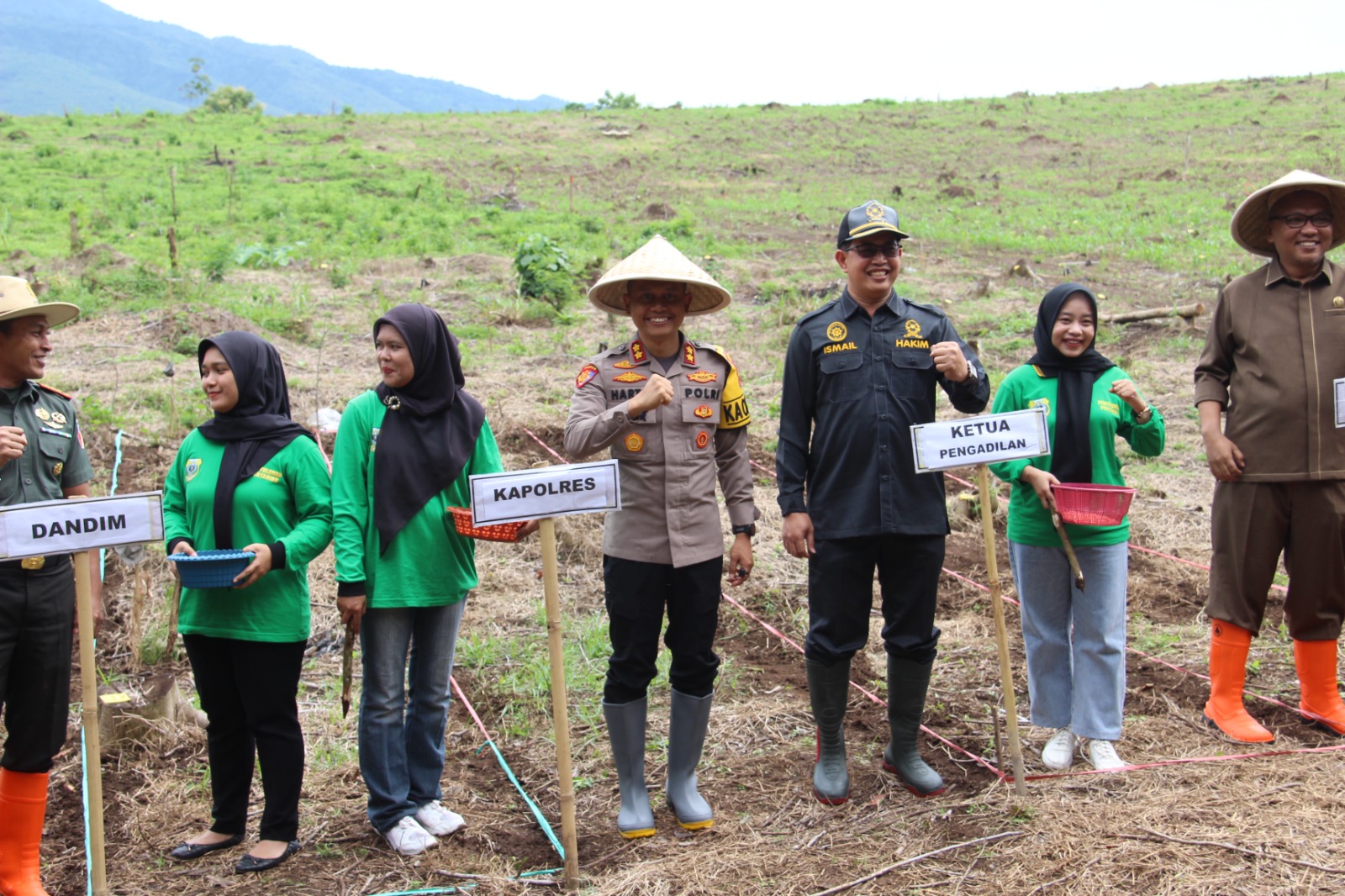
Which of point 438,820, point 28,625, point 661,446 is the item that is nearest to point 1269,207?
point 661,446

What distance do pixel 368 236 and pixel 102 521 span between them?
13813 millimetres

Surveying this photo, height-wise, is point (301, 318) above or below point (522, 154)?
below

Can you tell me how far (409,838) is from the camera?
10.5ft

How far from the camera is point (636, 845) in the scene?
3.25 m

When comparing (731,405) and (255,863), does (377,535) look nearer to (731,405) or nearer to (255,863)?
(255,863)

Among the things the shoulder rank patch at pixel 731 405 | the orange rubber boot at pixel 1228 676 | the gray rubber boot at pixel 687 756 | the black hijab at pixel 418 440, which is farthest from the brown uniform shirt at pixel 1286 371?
the black hijab at pixel 418 440

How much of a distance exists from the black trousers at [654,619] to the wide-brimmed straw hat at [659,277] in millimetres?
820

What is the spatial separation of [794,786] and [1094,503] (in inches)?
54.0

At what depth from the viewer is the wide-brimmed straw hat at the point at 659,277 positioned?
3199 millimetres

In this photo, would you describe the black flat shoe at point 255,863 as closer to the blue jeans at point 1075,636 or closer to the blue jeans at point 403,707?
the blue jeans at point 403,707

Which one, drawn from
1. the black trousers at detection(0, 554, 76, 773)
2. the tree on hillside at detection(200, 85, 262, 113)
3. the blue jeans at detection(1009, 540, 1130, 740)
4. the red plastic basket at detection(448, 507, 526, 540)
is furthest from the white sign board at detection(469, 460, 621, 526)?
the tree on hillside at detection(200, 85, 262, 113)

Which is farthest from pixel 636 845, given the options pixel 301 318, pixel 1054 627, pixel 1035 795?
pixel 301 318

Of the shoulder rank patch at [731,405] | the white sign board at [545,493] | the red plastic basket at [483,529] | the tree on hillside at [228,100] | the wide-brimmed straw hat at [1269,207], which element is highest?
the tree on hillside at [228,100]

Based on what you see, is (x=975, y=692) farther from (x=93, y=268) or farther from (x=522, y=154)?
(x=522, y=154)
